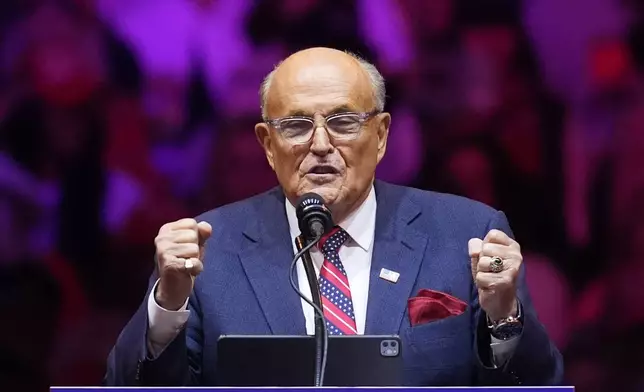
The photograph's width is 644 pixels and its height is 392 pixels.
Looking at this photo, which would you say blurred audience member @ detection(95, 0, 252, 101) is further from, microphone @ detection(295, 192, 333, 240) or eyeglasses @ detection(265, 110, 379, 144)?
microphone @ detection(295, 192, 333, 240)

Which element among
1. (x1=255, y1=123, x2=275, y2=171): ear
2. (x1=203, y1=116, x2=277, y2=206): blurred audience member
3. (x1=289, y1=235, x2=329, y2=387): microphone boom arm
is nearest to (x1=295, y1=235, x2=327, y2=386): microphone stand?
(x1=289, y1=235, x2=329, y2=387): microphone boom arm

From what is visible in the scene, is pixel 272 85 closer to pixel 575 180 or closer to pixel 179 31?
pixel 179 31

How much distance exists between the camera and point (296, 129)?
294 centimetres

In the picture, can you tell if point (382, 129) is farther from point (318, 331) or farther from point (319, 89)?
point (318, 331)

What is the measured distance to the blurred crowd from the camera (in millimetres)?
3807

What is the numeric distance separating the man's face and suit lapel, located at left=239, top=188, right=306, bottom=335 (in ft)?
→ 0.28

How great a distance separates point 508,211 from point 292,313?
48.0 inches

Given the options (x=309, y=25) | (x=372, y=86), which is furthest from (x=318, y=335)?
(x=309, y=25)

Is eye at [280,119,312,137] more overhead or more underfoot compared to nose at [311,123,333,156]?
more overhead

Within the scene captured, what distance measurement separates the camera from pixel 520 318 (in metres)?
2.57

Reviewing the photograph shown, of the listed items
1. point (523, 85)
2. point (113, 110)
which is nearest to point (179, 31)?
point (113, 110)

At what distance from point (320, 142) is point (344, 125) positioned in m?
0.08

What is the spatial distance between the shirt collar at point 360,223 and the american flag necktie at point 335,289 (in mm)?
22

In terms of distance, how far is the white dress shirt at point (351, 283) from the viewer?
2.62 meters
